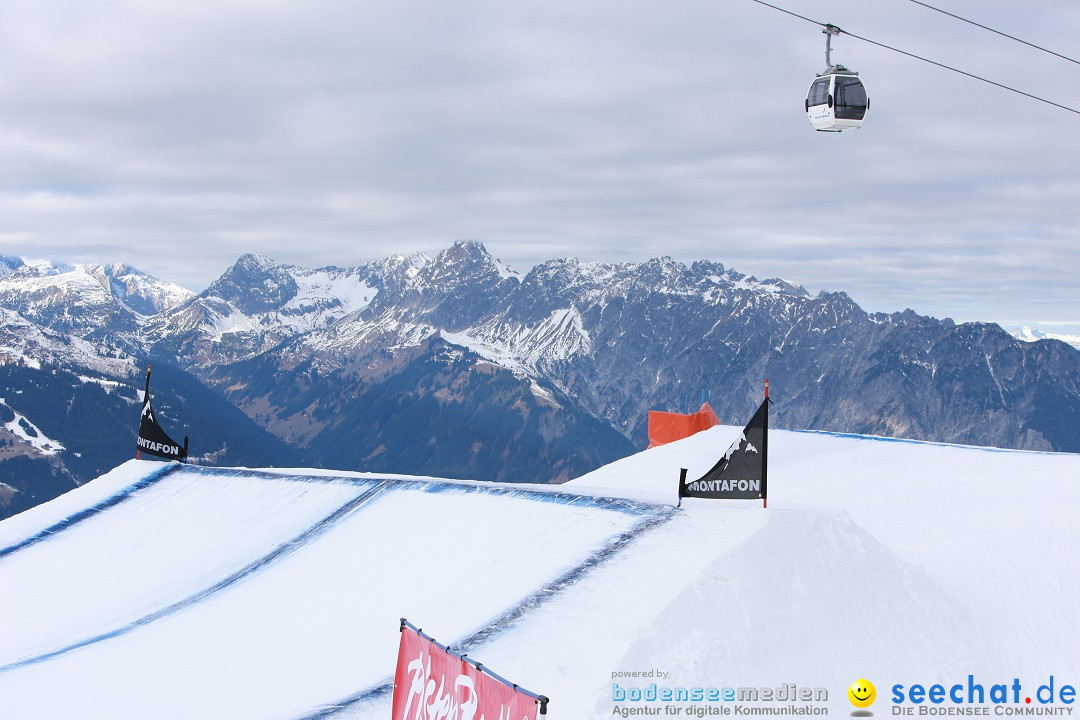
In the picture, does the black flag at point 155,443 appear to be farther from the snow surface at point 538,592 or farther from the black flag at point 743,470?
the black flag at point 743,470

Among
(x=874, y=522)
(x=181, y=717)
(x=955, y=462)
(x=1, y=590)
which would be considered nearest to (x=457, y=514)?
(x=181, y=717)

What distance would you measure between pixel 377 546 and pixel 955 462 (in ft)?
63.6

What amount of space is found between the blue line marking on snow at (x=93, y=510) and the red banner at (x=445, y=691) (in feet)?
69.2

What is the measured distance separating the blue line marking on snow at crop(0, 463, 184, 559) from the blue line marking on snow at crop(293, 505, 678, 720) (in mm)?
18413

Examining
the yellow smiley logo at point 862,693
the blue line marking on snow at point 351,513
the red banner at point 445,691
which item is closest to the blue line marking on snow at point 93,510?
the blue line marking on snow at point 351,513

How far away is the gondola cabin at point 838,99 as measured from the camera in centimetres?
2448

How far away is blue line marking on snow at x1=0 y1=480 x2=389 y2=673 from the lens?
21.5 metres

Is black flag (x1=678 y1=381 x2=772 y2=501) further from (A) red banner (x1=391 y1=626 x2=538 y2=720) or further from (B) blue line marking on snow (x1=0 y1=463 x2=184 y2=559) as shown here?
(B) blue line marking on snow (x1=0 y1=463 x2=184 y2=559)

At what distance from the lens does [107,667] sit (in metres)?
19.5

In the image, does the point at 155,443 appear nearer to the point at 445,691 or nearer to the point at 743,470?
the point at 743,470

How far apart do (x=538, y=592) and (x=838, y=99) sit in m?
14.3

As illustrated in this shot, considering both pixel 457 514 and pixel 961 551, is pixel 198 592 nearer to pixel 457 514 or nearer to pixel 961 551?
pixel 457 514

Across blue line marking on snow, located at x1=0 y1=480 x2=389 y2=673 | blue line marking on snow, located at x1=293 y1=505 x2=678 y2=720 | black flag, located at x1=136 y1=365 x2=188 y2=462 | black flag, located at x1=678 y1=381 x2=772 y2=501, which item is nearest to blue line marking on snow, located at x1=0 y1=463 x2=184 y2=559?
black flag, located at x1=136 y1=365 x2=188 y2=462

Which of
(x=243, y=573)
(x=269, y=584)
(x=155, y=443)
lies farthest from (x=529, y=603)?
(x=155, y=443)
